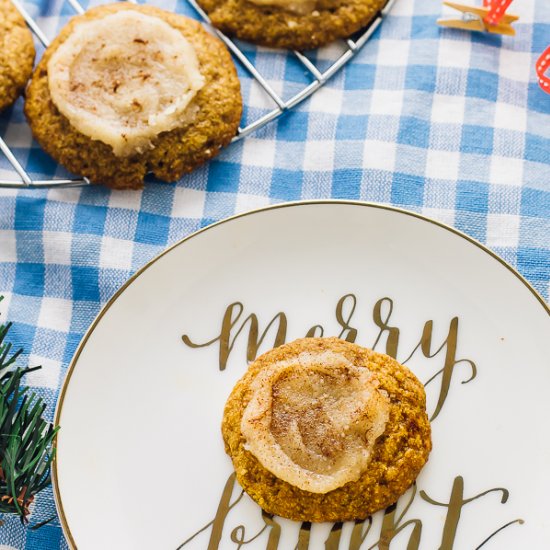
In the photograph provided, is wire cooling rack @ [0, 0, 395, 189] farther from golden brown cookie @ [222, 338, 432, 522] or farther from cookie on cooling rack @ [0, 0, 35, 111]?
golden brown cookie @ [222, 338, 432, 522]

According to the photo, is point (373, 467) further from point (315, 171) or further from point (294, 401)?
point (315, 171)

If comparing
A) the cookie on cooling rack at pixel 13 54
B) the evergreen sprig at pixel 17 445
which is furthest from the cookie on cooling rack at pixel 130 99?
the evergreen sprig at pixel 17 445

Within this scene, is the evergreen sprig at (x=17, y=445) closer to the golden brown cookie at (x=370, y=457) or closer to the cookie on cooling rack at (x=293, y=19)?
the golden brown cookie at (x=370, y=457)

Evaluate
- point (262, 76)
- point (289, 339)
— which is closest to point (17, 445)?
point (289, 339)

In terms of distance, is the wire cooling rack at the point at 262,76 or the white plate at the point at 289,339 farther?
the wire cooling rack at the point at 262,76

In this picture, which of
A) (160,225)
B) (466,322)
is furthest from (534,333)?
(160,225)
